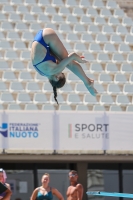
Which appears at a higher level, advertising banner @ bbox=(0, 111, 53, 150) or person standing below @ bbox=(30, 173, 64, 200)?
advertising banner @ bbox=(0, 111, 53, 150)

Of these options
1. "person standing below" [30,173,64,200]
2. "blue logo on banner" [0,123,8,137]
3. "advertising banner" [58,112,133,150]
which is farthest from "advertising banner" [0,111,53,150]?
"person standing below" [30,173,64,200]

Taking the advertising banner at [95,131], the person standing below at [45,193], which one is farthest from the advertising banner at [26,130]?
the person standing below at [45,193]

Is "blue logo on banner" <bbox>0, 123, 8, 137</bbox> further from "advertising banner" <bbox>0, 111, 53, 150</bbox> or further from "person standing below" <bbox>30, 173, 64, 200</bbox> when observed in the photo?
"person standing below" <bbox>30, 173, 64, 200</bbox>

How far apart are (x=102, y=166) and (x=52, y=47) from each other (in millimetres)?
9147

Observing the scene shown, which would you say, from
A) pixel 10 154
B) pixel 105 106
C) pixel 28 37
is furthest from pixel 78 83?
pixel 10 154

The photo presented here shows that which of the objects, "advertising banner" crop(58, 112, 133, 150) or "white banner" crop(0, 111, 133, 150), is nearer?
"white banner" crop(0, 111, 133, 150)

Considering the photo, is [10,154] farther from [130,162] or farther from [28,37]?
[28,37]

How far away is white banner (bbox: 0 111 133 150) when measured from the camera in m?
12.6

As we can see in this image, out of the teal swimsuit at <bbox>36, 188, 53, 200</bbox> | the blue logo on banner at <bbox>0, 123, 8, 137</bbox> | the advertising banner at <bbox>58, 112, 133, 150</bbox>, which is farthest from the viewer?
the advertising banner at <bbox>58, 112, 133, 150</bbox>

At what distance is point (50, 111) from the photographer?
41.7 feet

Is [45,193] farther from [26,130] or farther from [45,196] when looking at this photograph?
[26,130]

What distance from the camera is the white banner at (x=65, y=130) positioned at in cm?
1261

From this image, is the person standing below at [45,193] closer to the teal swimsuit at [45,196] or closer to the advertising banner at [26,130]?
the teal swimsuit at [45,196]

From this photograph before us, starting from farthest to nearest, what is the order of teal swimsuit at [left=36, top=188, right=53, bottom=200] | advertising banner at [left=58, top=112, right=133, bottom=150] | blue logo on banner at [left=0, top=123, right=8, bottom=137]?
1. advertising banner at [left=58, top=112, right=133, bottom=150]
2. blue logo on banner at [left=0, top=123, right=8, bottom=137]
3. teal swimsuit at [left=36, top=188, right=53, bottom=200]
